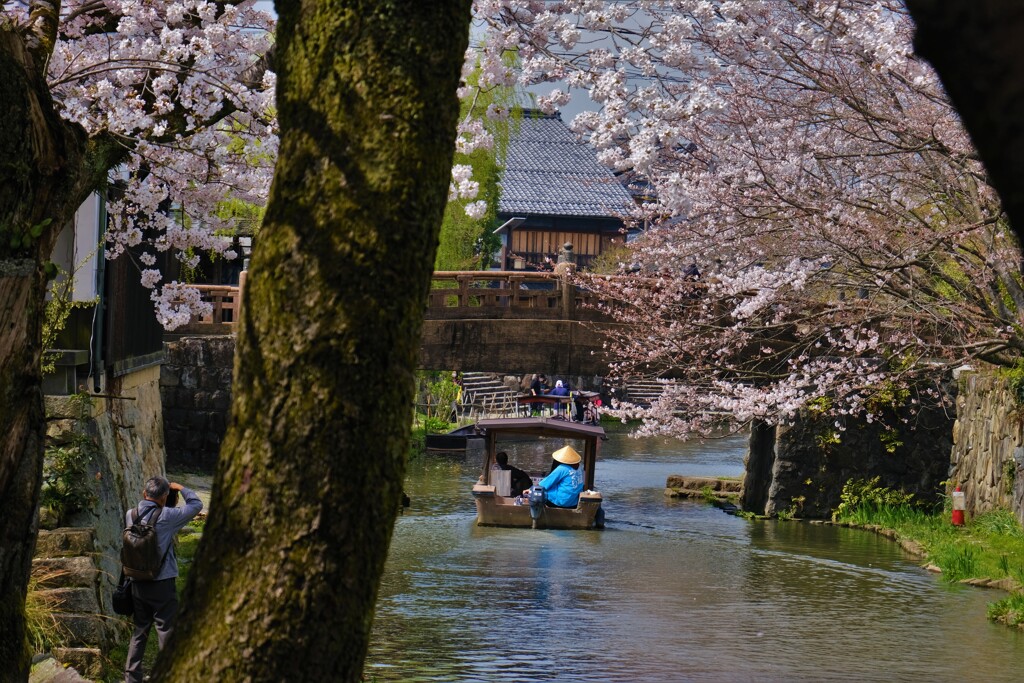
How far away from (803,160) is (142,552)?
306 inches

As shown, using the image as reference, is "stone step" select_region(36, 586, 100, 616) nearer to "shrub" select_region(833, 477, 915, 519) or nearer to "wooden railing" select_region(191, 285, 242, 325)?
"shrub" select_region(833, 477, 915, 519)

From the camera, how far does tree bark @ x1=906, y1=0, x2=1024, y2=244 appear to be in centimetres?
129

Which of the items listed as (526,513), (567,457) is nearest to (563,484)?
(567,457)

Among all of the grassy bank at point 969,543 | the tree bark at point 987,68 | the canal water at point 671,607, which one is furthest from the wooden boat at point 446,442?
the tree bark at point 987,68

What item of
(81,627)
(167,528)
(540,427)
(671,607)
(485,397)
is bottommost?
(671,607)

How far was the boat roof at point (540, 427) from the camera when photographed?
21391 millimetres

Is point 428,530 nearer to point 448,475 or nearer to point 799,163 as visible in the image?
point 448,475

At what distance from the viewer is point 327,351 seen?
122 inches

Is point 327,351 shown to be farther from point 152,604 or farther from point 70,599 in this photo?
point 70,599

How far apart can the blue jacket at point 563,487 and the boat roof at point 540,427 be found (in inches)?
47.7

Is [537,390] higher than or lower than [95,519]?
higher

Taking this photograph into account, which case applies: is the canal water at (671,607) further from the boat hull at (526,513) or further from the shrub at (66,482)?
the shrub at (66,482)

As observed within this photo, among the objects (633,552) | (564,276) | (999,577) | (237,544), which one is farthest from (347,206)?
(564,276)

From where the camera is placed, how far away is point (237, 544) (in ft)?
10.1
